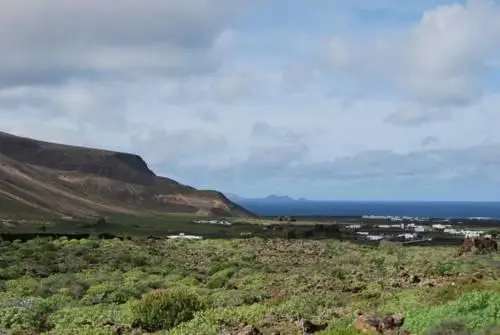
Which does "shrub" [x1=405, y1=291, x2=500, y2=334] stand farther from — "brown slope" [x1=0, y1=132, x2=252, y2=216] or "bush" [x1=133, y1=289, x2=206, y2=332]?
"brown slope" [x1=0, y1=132, x2=252, y2=216]

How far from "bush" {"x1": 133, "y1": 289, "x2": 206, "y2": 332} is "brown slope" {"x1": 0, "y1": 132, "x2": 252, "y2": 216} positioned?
85.3 m

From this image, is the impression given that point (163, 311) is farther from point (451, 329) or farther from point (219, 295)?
point (451, 329)

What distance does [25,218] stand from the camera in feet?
281

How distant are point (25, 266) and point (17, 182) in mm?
84196

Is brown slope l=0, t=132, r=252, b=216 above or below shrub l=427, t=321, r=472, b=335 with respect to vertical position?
above

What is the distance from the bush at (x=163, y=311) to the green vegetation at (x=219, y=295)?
0.8 inches

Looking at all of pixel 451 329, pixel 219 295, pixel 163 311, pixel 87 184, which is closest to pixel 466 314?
pixel 451 329

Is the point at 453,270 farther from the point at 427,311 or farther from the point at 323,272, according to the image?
the point at 427,311

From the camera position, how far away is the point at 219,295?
18.9m

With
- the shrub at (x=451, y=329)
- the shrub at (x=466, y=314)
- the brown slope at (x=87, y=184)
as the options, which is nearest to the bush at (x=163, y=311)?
the shrub at (x=466, y=314)

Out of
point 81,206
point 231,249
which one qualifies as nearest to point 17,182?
point 81,206

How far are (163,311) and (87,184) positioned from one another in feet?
416

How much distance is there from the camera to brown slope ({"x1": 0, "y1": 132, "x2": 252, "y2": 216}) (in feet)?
353

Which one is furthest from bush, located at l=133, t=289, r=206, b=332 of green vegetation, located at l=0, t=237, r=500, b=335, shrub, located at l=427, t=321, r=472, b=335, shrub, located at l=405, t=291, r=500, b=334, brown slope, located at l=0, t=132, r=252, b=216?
brown slope, located at l=0, t=132, r=252, b=216
